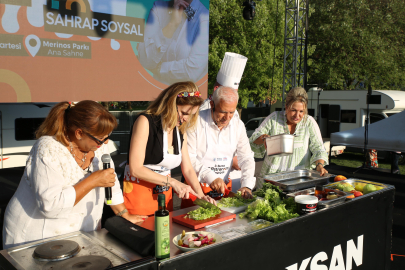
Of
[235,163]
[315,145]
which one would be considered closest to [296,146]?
[315,145]

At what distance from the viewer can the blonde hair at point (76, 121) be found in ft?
5.24

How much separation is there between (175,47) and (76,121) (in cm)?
534

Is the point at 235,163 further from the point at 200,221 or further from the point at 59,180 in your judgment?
the point at 59,180

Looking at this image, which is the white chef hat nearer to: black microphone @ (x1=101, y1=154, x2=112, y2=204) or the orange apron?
the orange apron

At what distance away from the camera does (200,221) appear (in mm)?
1795

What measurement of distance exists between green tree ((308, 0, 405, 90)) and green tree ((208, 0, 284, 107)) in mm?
3072

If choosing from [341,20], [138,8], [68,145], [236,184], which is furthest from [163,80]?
[341,20]

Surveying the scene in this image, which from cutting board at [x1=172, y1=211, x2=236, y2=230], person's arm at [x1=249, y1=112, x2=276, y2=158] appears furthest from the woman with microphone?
person's arm at [x1=249, y1=112, x2=276, y2=158]

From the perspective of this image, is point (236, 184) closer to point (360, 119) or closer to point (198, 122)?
point (198, 122)

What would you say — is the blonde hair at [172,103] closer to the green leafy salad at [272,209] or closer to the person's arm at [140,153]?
the person's arm at [140,153]

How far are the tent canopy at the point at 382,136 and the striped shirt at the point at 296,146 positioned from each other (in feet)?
13.1

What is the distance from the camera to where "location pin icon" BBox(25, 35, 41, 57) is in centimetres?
493

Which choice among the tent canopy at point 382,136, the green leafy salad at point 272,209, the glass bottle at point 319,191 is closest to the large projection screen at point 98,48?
the tent canopy at point 382,136

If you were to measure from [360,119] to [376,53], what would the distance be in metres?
5.50
